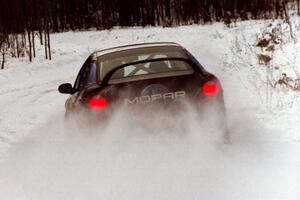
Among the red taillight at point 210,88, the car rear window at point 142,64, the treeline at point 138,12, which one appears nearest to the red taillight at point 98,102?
the car rear window at point 142,64

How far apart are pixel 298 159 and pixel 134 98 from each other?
1781mm

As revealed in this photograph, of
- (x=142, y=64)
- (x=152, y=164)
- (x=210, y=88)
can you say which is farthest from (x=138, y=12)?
(x=152, y=164)

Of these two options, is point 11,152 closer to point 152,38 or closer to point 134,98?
point 134,98

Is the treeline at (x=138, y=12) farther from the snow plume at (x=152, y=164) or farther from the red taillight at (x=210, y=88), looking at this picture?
the red taillight at (x=210, y=88)

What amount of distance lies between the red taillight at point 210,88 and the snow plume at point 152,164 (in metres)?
0.22

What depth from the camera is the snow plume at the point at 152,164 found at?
502 cm

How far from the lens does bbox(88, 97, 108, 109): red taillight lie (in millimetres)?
6125

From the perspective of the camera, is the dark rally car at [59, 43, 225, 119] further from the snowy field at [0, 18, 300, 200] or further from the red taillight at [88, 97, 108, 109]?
the snowy field at [0, 18, 300, 200]

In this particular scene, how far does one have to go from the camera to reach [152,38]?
2981 cm

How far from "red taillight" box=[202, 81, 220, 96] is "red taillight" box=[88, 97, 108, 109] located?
1.06 metres

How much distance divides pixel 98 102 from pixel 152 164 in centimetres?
87

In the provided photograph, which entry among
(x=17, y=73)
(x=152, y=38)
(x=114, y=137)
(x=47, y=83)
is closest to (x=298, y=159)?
(x=114, y=137)

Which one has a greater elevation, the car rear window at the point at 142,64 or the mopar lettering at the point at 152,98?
the car rear window at the point at 142,64

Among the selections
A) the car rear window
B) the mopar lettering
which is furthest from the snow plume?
the car rear window
